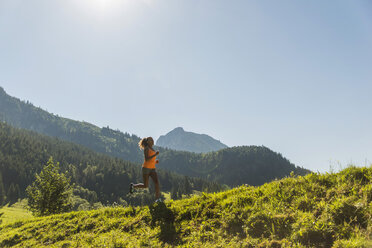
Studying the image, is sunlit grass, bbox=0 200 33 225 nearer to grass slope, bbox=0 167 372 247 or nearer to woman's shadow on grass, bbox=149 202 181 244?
grass slope, bbox=0 167 372 247

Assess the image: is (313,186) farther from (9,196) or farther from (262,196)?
(9,196)

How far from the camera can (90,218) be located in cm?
977

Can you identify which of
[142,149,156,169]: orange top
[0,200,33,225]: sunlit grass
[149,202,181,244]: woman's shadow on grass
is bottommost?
[0,200,33,225]: sunlit grass

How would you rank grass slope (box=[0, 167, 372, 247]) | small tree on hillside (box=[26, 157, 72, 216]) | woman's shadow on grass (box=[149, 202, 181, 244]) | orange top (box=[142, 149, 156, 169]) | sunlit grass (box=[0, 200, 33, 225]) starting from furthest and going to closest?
sunlit grass (box=[0, 200, 33, 225]) → small tree on hillside (box=[26, 157, 72, 216]) → orange top (box=[142, 149, 156, 169]) → woman's shadow on grass (box=[149, 202, 181, 244]) → grass slope (box=[0, 167, 372, 247])

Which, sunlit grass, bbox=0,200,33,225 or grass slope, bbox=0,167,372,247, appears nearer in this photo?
grass slope, bbox=0,167,372,247

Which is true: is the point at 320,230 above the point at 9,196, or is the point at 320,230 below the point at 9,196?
above

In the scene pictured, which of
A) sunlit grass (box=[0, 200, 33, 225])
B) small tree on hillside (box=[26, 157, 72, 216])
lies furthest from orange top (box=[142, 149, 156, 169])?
sunlit grass (box=[0, 200, 33, 225])

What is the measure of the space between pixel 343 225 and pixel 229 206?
2.96 meters

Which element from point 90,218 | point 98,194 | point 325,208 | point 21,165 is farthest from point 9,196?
point 325,208

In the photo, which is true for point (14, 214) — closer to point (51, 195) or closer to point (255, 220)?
point (51, 195)

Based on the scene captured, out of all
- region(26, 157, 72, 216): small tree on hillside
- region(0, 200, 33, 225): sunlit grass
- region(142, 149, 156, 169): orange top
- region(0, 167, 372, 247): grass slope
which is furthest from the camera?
region(0, 200, 33, 225): sunlit grass

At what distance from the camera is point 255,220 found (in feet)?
18.1

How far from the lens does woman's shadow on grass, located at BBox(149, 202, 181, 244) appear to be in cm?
633

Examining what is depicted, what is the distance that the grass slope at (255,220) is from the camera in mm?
4473
